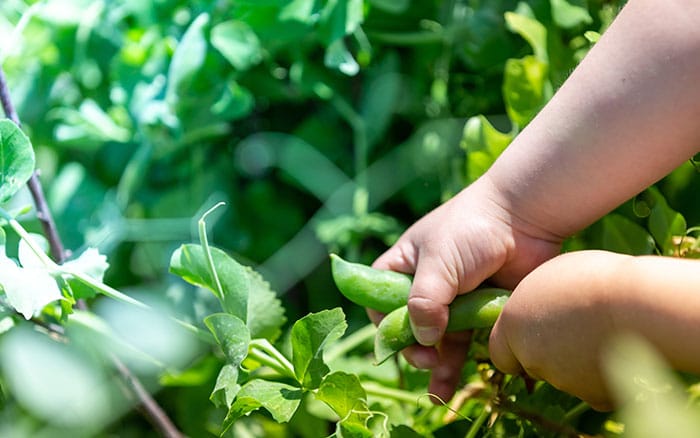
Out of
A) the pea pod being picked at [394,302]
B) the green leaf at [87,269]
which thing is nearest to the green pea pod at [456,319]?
the pea pod being picked at [394,302]

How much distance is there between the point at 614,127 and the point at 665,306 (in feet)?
0.58

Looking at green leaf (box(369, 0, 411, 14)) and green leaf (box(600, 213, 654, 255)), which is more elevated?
green leaf (box(369, 0, 411, 14))

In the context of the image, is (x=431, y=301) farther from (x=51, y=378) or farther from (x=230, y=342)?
(x=51, y=378)

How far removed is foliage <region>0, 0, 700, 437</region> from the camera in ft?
2.61

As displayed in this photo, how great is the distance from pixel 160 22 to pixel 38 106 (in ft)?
0.65

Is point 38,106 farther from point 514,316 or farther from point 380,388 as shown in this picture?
point 514,316

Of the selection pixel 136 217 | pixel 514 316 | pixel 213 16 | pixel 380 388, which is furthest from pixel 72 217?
pixel 514 316

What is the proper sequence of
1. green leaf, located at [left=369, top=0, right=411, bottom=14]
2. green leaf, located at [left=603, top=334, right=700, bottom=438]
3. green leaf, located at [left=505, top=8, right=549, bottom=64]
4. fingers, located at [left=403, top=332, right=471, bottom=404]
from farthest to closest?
green leaf, located at [left=369, top=0, right=411, bottom=14], green leaf, located at [left=505, top=8, right=549, bottom=64], fingers, located at [left=403, top=332, right=471, bottom=404], green leaf, located at [left=603, top=334, right=700, bottom=438]

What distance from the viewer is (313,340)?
2.15 feet

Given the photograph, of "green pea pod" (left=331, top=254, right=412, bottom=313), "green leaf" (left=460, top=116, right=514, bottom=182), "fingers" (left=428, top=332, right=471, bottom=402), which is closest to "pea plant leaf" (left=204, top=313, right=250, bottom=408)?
Answer: "green pea pod" (left=331, top=254, right=412, bottom=313)

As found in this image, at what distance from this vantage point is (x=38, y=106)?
3.65ft

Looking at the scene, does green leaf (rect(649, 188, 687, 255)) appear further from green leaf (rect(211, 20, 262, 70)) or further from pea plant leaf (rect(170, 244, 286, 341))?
green leaf (rect(211, 20, 262, 70))

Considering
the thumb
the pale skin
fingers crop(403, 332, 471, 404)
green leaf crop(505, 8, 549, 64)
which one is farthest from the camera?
green leaf crop(505, 8, 549, 64)

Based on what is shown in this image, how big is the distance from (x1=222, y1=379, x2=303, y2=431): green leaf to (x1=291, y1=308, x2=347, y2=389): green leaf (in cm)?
2
